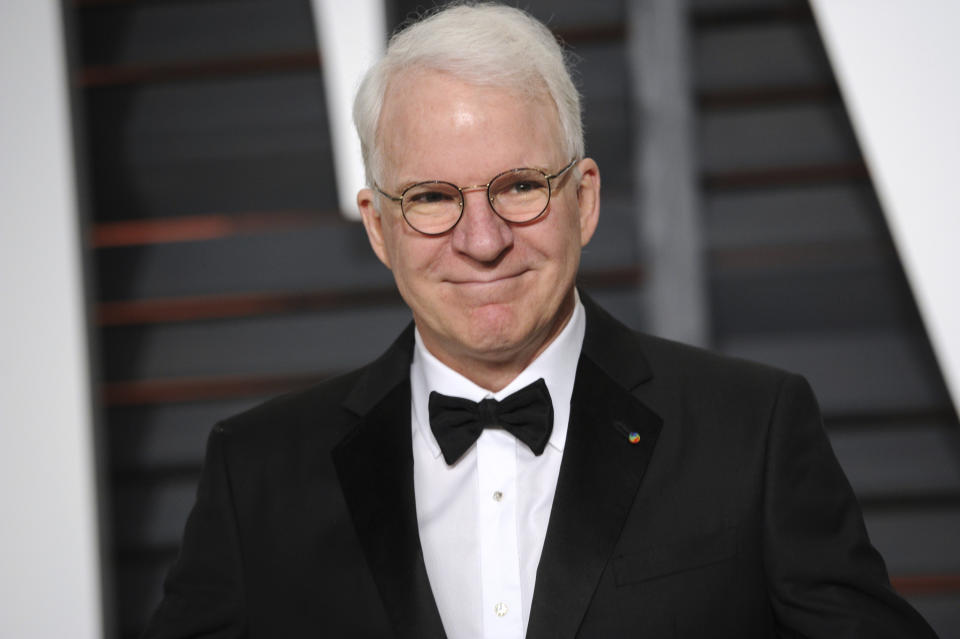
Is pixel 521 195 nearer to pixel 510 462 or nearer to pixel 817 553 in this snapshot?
pixel 510 462

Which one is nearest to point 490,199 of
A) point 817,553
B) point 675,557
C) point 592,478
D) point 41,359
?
point 592,478

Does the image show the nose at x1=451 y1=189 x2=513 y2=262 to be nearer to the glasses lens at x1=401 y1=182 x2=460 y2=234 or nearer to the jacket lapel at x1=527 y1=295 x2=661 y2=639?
the glasses lens at x1=401 y1=182 x2=460 y2=234

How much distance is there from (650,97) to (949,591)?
1.59 metres

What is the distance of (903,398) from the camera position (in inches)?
115

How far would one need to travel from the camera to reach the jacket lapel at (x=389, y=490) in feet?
4.86

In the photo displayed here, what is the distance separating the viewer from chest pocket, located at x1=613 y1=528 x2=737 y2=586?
146 centimetres

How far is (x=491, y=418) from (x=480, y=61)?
527 mm

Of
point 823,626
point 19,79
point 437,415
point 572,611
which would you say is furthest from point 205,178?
point 823,626

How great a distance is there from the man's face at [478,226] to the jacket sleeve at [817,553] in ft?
1.30

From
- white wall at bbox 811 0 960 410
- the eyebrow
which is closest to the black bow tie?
the eyebrow

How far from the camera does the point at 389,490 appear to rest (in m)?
1.57

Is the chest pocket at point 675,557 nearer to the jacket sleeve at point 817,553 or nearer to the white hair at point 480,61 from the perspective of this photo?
the jacket sleeve at point 817,553

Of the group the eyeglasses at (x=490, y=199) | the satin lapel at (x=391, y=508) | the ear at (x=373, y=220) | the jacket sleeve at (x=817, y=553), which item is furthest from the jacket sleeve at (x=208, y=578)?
the jacket sleeve at (x=817, y=553)

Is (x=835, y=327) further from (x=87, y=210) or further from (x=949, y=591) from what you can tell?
(x=87, y=210)
